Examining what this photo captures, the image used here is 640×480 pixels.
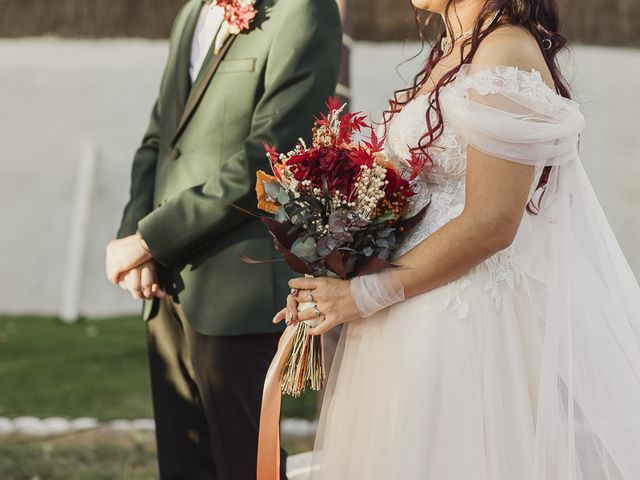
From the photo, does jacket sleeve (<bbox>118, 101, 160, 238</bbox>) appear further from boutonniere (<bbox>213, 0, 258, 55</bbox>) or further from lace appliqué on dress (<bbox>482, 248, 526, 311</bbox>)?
lace appliqué on dress (<bbox>482, 248, 526, 311</bbox>)

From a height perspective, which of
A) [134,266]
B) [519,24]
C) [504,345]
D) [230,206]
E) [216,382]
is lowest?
[216,382]

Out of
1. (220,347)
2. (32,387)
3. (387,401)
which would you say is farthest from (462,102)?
(32,387)

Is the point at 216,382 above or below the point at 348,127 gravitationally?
below

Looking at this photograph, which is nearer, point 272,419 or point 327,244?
point 327,244

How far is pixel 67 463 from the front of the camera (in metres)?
4.79

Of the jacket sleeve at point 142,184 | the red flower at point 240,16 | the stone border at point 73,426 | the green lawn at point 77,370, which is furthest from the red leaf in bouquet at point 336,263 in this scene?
the green lawn at point 77,370

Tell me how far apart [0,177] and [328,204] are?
7.34 metres

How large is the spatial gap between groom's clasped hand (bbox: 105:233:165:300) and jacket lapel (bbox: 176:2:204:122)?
1.43 feet

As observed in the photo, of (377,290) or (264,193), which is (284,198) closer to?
(264,193)

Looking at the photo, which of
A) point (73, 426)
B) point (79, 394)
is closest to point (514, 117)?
point (73, 426)

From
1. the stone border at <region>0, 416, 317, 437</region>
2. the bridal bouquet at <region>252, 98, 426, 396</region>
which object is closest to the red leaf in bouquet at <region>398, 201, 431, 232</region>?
the bridal bouquet at <region>252, 98, 426, 396</region>

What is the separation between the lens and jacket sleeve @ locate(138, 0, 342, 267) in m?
2.96

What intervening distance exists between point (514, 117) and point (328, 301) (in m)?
0.60

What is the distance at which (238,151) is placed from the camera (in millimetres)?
3055
